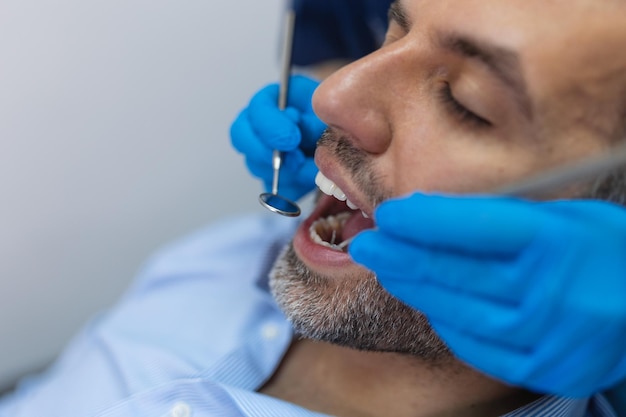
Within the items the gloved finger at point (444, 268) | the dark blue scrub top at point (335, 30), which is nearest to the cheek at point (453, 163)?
the gloved finger at point (444, 268)

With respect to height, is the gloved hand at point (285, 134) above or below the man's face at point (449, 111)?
below

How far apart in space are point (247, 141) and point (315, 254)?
0.21 metres

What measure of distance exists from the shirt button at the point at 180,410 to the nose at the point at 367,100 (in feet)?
1.35

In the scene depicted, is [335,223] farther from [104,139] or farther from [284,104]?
[104,139]

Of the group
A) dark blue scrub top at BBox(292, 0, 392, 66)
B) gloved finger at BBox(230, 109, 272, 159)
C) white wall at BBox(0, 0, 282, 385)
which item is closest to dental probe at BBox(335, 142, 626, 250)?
gloved finger at BBox(230, 109, 272, 159)

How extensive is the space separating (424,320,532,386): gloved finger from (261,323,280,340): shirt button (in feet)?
1.35

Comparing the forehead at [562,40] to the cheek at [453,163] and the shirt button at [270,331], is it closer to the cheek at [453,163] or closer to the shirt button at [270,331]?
the cheek at [453,163]

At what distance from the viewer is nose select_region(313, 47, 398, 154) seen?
2.39ft

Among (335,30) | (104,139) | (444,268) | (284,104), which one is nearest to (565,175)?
(444,268)

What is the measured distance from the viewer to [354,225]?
91 centimetres

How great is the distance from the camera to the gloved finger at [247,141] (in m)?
0.94

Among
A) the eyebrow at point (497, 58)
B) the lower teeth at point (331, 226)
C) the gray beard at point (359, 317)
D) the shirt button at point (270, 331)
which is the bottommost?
the shirt button at point (270, 331)

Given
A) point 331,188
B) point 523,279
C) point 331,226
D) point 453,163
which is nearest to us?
point 523,279

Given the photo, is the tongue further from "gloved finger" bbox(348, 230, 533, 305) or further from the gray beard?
"gloved finger" bbox(348, 230, 533, 305)
